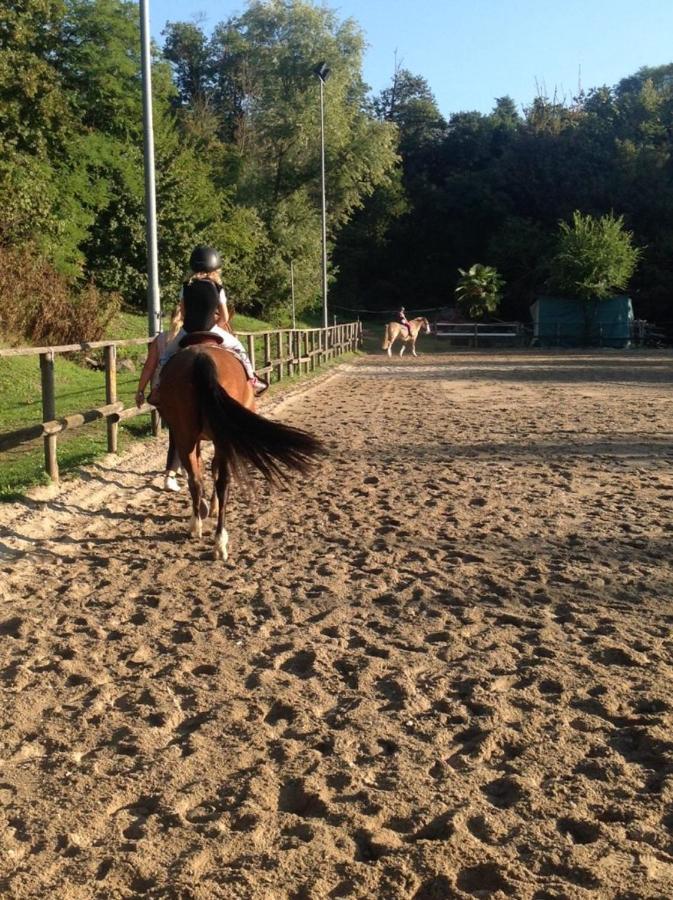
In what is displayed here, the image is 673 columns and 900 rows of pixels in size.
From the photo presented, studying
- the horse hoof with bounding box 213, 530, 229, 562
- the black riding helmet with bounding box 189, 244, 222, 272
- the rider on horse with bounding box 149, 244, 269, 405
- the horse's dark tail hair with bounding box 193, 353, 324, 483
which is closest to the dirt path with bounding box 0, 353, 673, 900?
the horse hoof with bounding box 213, 530, 229, 562

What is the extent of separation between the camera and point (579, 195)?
198 feet

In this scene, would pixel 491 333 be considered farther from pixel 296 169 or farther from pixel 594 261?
pixel 296 169

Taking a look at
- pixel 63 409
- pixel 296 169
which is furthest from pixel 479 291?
pixel 63 409

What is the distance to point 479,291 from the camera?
54.2 m

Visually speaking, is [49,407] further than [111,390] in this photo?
No

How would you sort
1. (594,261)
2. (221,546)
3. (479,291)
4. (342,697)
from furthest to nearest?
1. (479,291)
2. (594,261)
3. (221,546)
4. (342,697)

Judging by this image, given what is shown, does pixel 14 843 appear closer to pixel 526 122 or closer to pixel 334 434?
pixel 334 434

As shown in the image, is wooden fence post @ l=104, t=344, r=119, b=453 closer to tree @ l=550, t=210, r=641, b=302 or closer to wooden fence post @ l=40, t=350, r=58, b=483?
wooden fence post @ l=40, t=350, r=58, b=483

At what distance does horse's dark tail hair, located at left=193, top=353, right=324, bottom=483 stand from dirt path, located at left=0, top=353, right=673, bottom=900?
0.68 meters

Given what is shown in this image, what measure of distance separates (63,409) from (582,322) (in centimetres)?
4013

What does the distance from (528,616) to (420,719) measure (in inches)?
55.6

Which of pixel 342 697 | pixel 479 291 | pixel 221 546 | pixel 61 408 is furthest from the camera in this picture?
pixel 479 291

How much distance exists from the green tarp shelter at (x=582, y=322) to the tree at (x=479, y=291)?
480 centimetres

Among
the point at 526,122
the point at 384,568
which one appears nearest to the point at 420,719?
the point at 384,568
